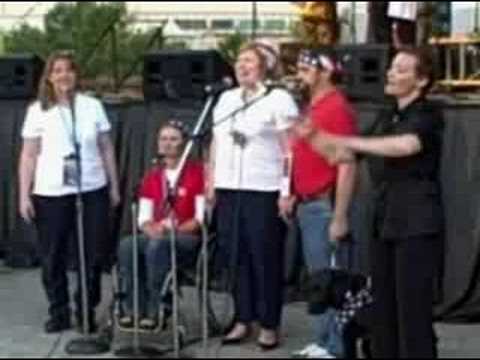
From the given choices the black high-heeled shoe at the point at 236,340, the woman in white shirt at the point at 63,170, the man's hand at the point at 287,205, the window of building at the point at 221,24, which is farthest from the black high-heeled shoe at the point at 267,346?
the window of building at the point at 221,24

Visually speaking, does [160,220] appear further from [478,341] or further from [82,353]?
[478,341]

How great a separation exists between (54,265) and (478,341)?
8.60 ft

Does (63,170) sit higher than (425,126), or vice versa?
(425,126)

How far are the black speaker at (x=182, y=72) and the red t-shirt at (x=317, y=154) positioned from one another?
2.75m

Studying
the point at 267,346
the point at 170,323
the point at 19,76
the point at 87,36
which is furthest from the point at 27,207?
the point at 87,36

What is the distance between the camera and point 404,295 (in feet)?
23.3

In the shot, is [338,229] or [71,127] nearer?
[338,229]

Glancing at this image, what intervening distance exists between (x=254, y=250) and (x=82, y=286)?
3.63ft

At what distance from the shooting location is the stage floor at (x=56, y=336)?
8148 mm

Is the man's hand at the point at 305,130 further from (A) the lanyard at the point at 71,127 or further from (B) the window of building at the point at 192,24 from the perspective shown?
(B) the window of building at the point at 192,24

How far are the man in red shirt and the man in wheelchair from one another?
826 millimetres

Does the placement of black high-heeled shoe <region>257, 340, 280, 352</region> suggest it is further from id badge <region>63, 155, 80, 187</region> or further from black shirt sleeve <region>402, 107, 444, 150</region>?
black shirt sleeve <region>402, 107, 444, 150</region>

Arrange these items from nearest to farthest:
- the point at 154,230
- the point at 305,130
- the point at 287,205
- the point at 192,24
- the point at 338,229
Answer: the point at 305,130
the point at 338,229
the point at 287,205
the point at 154,230
the point at 192,24

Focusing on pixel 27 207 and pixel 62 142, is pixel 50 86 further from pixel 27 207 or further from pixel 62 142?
pixel 27 207
